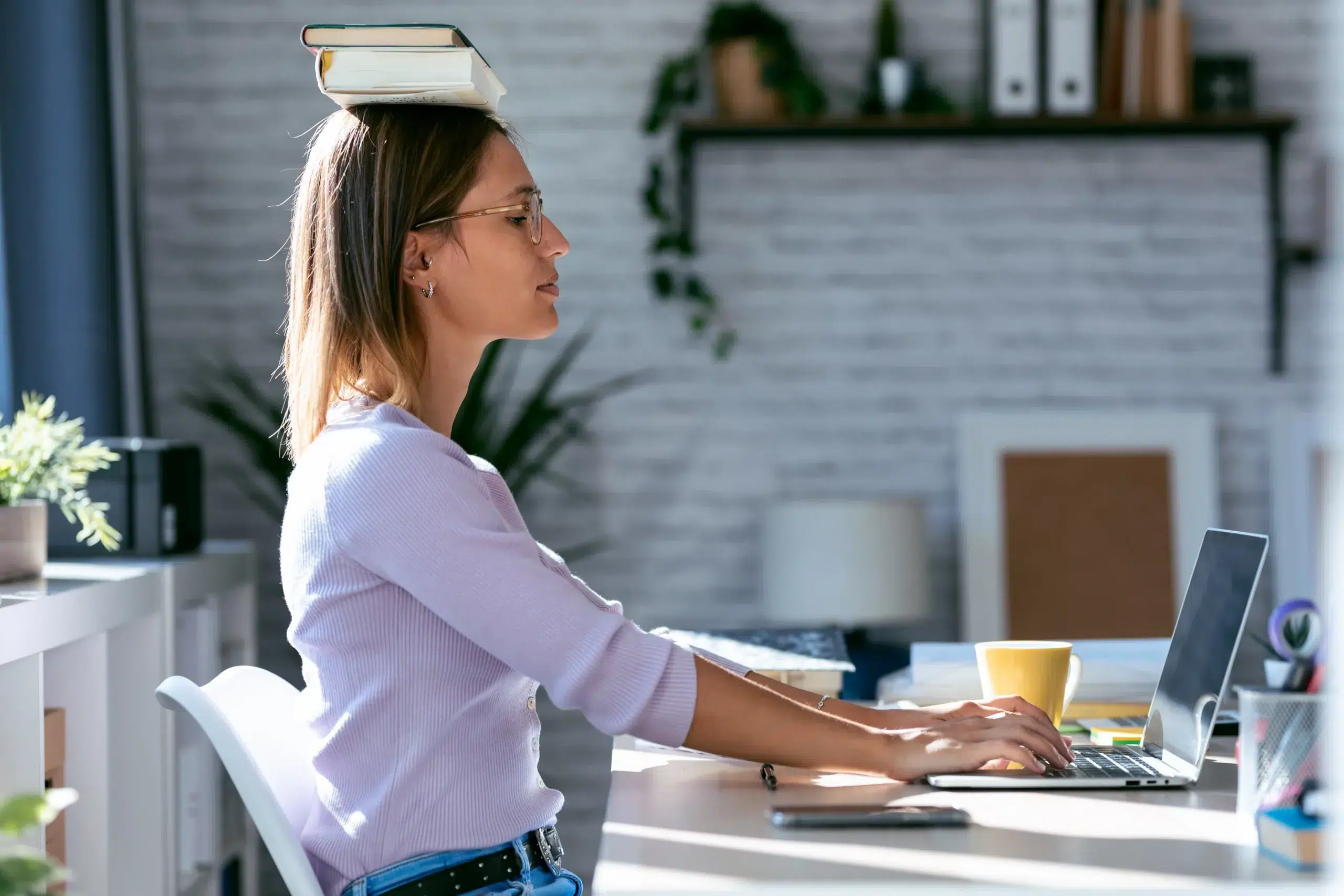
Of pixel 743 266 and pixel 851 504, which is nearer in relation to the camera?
pixel 851 504

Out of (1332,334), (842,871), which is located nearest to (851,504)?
(1332,334)

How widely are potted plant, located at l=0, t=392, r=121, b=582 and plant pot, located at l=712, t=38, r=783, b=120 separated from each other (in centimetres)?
185

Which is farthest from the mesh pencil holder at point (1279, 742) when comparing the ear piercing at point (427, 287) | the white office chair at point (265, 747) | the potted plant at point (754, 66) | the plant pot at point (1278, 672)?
the potted plant at point (754, 66)

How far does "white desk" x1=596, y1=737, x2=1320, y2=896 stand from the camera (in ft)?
3.02

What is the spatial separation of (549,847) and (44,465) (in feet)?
3.44

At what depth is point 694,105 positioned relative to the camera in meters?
3.49

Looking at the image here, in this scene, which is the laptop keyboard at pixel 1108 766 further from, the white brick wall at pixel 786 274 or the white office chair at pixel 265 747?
the white brick wall at pixel 786 274

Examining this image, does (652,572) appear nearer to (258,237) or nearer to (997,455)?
(997,455)

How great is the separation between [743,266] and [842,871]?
268cm

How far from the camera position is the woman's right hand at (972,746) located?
1217mm

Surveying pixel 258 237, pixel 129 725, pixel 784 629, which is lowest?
pixel 129 725

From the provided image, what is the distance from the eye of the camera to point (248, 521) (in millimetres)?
3465

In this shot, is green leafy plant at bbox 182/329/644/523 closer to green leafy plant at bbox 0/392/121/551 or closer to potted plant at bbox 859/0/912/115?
potted plant at bbox 859/0/912/115

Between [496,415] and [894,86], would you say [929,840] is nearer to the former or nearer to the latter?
[496,415]
